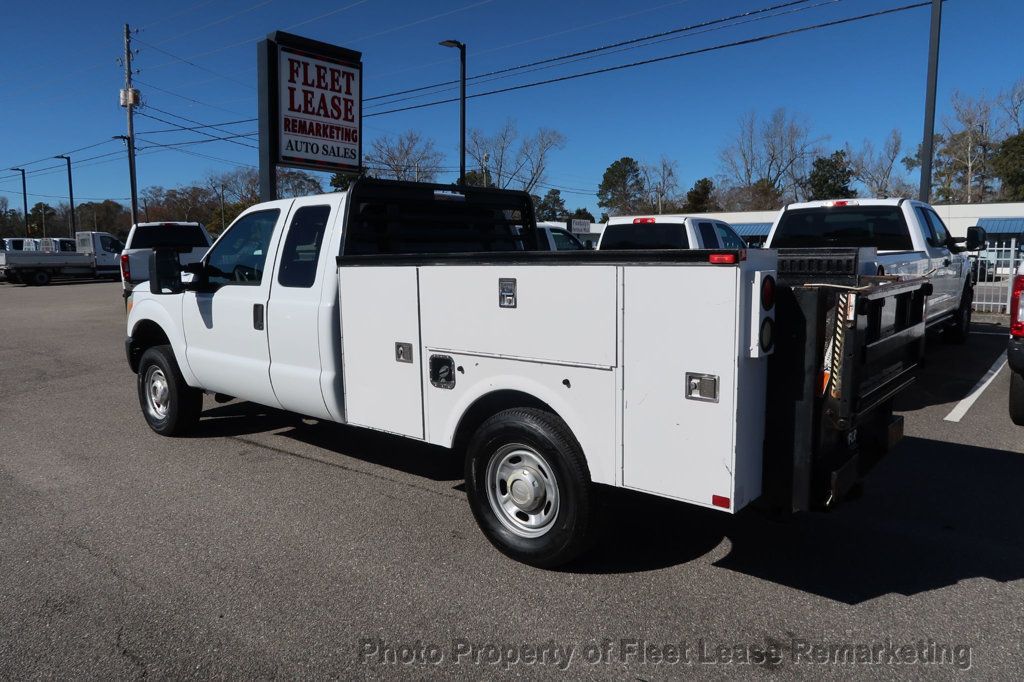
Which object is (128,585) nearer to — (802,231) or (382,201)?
(382,201)

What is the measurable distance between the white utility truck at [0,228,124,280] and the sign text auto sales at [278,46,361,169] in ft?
88.9

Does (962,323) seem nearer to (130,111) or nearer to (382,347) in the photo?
(382,347)

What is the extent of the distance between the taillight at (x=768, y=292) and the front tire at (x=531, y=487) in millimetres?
1167

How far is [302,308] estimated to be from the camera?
17.2ft

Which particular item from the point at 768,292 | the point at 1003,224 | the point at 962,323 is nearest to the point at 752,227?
the point at 1003,224

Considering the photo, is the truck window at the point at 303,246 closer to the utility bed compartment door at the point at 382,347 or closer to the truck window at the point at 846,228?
the utility bed compartment door at the point at 382,347

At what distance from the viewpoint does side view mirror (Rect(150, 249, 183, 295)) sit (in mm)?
6195

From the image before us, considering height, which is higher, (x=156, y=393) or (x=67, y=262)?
(x=67, y=262)

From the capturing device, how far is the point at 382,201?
546cm

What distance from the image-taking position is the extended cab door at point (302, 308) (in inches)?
203

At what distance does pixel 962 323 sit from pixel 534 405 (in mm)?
10182

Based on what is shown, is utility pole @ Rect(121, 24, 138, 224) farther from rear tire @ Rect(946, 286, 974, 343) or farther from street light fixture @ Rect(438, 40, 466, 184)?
rear tire @ Rect(946, 286, 974, 343)

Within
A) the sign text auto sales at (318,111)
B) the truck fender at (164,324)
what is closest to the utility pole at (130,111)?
the sign text auto sales at (318,111)

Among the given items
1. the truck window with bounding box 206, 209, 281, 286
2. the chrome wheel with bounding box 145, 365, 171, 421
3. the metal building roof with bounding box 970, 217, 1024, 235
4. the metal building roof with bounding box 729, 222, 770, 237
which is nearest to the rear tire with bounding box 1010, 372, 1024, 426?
the truck window with bounding box 206, 209, 281, 286
